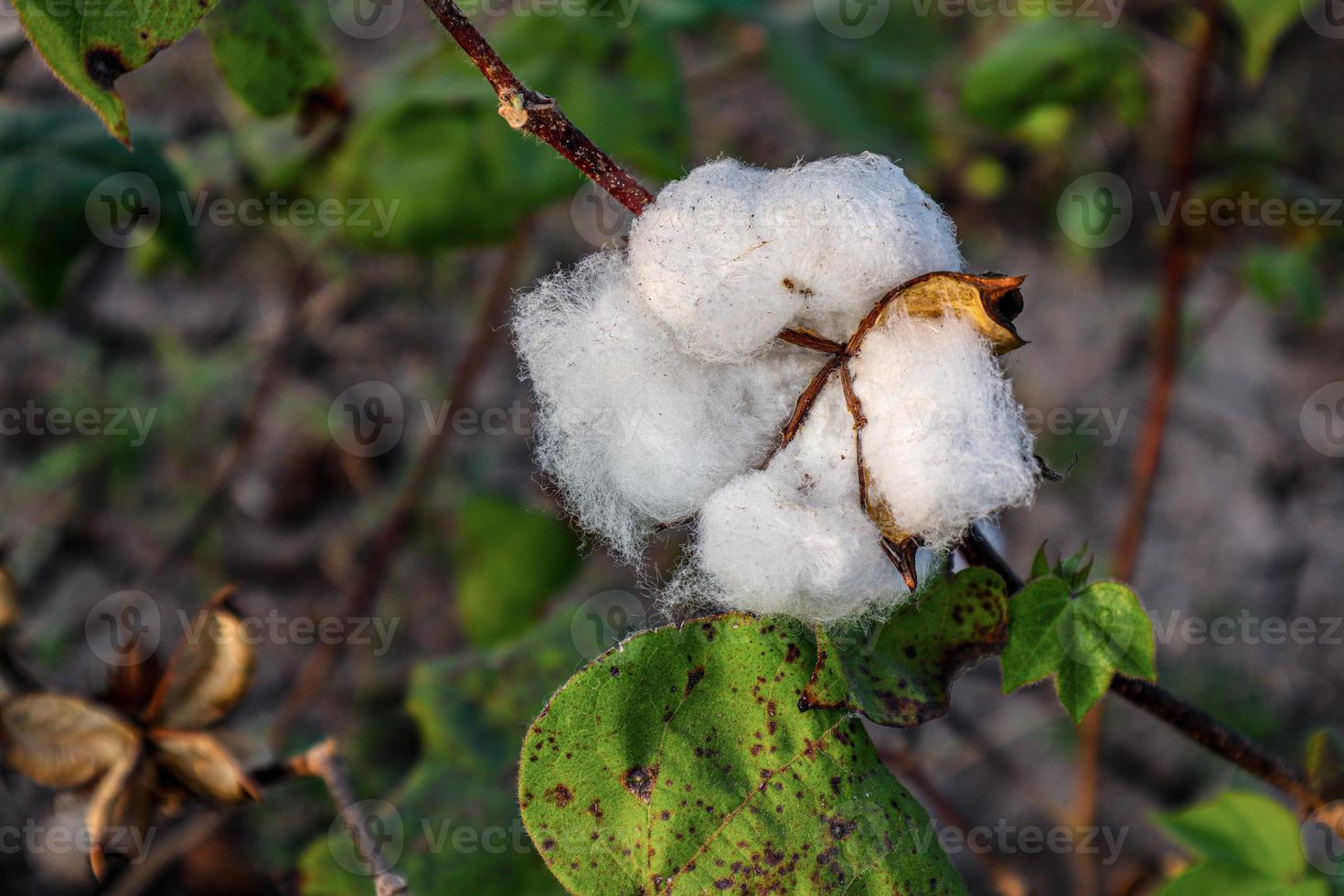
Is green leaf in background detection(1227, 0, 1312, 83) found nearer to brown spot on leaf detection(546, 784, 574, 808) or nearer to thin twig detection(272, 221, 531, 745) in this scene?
thin twig detection(272, 221, 531, 745)

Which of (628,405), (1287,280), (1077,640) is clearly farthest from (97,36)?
(1287,280)

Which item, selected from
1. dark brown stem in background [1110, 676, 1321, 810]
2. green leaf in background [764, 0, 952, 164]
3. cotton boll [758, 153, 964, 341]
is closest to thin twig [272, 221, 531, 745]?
green leaf in background [764, 0, 952, 164]

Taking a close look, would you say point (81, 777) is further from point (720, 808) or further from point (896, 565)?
point (896, 565)

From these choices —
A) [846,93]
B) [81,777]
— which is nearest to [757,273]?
[81,777]

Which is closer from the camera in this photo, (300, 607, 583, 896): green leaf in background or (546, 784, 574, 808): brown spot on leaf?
(546, 784, 574, 808): brown spot on leaf

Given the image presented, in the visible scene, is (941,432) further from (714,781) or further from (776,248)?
(714,781)

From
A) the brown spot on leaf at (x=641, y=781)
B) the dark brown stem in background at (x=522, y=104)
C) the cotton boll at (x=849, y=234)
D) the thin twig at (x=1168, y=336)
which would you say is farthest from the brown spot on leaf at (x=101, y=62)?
the thin twig at (x=1168, y=336)
